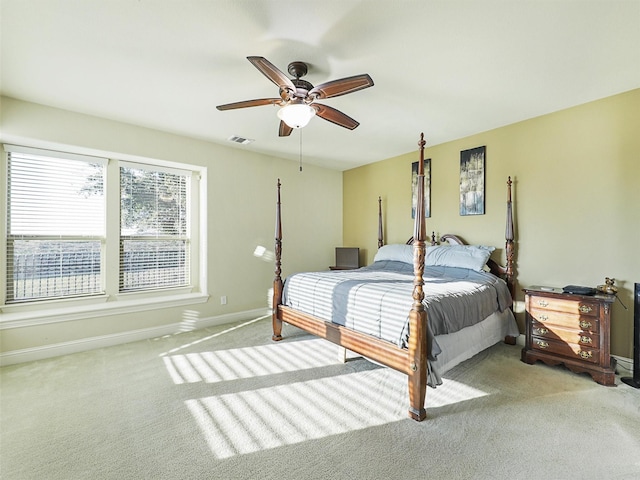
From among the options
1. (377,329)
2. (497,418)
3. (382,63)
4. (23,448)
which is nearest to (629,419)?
(497,418)

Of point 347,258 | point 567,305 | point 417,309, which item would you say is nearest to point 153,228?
point 347,258

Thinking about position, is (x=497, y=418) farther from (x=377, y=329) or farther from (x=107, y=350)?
(x=107, y=350)

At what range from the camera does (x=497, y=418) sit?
199 centimetres

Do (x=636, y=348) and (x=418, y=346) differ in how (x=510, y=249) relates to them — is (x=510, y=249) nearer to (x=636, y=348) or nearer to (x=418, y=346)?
(x=636, y=348)

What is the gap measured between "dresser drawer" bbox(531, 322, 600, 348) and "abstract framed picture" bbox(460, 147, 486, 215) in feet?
4.97

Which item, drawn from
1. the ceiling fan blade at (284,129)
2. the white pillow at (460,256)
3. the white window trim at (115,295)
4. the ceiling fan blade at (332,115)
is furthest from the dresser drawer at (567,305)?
the white window trim at (115,295)

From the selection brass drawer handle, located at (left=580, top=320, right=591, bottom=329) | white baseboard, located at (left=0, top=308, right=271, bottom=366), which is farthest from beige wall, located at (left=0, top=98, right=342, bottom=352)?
brass drawer handle, located at (left=580, top=320, right=591, bottom=329)

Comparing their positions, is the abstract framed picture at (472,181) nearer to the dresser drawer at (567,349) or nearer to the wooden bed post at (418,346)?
the dresser drawer at (567,349)

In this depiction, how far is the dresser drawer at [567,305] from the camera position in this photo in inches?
99.9

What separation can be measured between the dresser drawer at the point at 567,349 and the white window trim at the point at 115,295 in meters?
3.85

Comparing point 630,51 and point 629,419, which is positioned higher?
point 630,51

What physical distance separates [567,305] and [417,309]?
5.39 ft

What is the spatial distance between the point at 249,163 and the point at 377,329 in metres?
3.25

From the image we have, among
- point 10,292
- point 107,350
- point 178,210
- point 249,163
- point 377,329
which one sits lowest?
point 107,350
